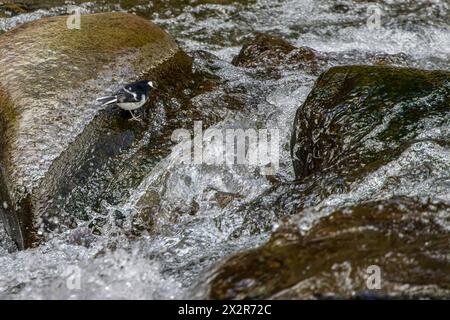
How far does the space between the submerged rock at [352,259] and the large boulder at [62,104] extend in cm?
236

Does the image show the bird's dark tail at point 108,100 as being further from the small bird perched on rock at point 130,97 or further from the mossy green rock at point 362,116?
the mossy green rock at point 362,116

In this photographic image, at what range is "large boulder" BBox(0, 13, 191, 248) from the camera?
5.46m

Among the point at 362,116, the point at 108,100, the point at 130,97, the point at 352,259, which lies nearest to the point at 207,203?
the point at 130,97

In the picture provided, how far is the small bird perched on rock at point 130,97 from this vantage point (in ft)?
19.1

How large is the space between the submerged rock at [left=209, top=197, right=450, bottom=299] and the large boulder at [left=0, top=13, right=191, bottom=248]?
2.36 metres

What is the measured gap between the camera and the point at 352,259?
11.5ft

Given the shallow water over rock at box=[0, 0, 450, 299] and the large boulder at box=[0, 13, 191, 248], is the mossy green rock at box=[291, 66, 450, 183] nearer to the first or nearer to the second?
the shallow water over rock at box=[0, 0, 450, 299]

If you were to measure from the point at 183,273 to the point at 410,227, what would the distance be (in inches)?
64.2

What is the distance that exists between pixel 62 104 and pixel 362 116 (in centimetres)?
284

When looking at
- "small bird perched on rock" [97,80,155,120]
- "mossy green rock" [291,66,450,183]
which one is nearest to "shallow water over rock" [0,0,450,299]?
"mossy green rock" [291,66,450,183]

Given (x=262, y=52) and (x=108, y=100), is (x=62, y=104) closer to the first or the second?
(x=108, y=100)
